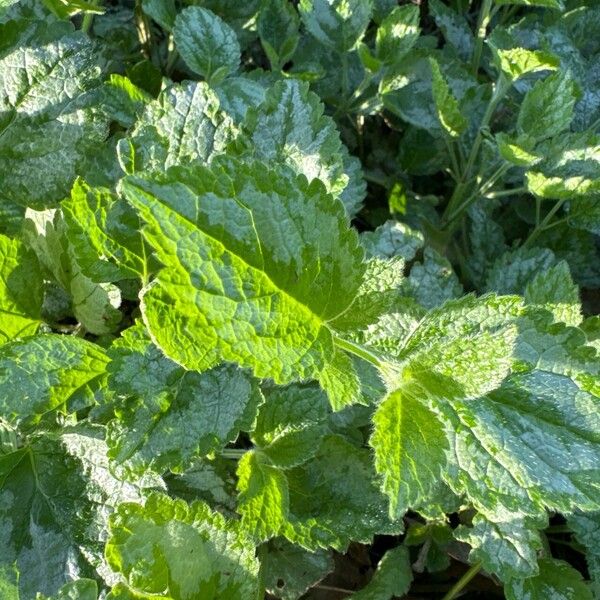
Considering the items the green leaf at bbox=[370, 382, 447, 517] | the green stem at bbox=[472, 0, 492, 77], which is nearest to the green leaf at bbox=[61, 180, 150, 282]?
the green leaf at bbox=[370, 382, 447, 517]

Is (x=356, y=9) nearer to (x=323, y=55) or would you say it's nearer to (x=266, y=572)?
(x=323, y=55)

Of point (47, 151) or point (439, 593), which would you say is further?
point (439, 593)

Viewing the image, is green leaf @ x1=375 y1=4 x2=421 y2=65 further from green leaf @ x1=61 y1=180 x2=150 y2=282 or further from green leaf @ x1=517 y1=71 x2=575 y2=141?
green leaf @ x1=61 y1=180 x2=150 y2=282

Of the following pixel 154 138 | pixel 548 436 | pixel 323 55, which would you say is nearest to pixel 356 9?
pixel 323 55

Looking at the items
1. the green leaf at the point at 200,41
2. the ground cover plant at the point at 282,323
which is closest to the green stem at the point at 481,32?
the ground cover plant at the point at 282,323

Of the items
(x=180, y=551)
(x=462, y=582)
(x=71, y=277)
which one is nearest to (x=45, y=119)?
(x=71, y=277)

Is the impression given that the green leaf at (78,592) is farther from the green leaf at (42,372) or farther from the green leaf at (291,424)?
the green leaf at (291,424)
